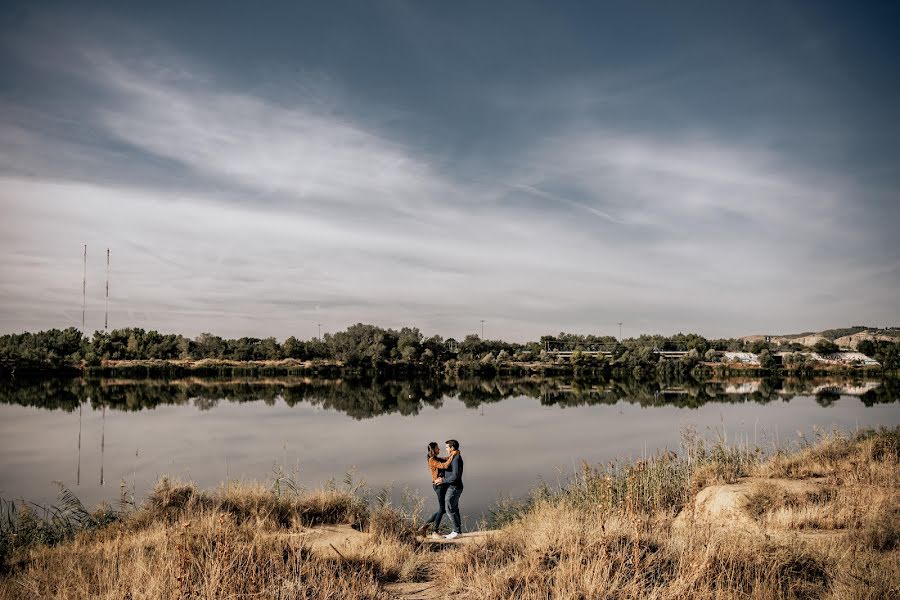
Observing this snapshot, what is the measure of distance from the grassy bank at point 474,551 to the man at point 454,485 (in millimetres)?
768

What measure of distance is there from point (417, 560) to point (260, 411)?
107ft

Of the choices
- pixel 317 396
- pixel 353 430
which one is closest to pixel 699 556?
pixel 353 430

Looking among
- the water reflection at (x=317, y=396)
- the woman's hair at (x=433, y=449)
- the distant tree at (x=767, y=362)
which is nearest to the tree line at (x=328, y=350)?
the distant tree at (x=767, y=362)

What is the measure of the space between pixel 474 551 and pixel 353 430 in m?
23.0

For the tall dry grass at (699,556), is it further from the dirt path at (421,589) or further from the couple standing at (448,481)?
the couple standing at (448,481)

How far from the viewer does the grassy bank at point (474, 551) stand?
5.16 m

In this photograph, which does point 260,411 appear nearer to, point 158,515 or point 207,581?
point 158,515

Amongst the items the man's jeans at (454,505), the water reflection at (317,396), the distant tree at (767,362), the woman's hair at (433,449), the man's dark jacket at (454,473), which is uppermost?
the woman's hair at (433,449)

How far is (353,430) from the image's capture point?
28.8 metres

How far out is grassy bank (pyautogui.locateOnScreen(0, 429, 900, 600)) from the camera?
16.9 feet

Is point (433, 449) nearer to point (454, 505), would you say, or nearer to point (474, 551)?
point (454, 505)

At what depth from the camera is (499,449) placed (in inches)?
903

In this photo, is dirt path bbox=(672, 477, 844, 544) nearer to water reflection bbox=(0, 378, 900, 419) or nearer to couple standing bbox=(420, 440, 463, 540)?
couple standing bbox=(420, 440, 463, 540)

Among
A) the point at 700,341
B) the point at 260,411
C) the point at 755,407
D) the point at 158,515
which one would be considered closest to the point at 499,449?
the point at 158,515
